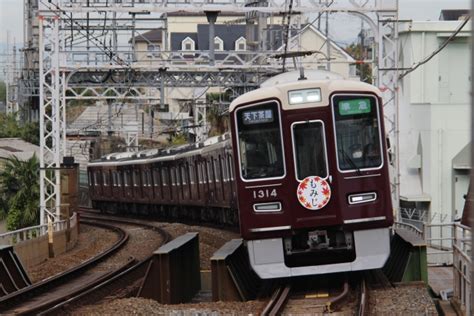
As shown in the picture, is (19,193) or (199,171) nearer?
(199,171)

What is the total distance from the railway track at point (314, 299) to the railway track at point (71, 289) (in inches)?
92.7

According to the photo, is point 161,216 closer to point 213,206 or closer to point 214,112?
point 213,206

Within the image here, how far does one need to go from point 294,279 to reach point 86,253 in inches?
346

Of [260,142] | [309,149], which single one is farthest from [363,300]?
[260,142]

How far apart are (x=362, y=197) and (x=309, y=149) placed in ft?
2.60

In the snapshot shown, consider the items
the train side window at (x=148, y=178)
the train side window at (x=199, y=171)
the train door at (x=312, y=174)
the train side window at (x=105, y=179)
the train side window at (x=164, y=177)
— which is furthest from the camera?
the train side window at (x=105, y=179)

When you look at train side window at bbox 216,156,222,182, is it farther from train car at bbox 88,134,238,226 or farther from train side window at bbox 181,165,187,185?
train side window at bbox 181,165,187,185

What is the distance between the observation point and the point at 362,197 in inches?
461

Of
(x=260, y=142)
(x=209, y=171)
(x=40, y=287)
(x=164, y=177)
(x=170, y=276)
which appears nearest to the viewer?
(x=260, y=142)

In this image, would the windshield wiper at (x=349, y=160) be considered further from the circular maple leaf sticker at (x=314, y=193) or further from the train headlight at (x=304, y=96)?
the train headlight at (x=304, y=96)

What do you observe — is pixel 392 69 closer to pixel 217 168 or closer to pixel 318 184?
pixel 217 168

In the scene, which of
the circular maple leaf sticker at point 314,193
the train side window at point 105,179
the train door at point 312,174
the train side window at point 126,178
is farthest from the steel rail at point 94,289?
the train side window at point 105,179

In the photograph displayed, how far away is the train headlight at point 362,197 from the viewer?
459 inches

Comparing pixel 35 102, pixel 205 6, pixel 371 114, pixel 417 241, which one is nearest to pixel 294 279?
pixel 417 241
